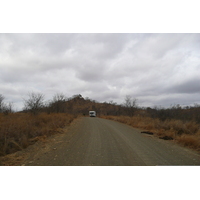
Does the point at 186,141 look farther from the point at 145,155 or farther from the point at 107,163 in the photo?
the point at 107,163

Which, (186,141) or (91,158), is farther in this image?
(186,141)

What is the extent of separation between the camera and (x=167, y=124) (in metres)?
11.9

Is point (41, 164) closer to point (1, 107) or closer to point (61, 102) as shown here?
Answer: point (1, 107)

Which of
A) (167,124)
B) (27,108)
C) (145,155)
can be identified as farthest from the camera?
(27,108)

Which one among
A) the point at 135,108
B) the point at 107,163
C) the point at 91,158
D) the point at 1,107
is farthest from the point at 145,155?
the point at 135,108

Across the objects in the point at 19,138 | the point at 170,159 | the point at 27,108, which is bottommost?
the point at 170,159

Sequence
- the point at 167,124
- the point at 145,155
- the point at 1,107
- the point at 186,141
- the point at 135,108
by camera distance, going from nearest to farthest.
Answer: the point at 145,155 → the point at 186,141 → the point at 167,124 → the point at 1,107 → the point at 135,108

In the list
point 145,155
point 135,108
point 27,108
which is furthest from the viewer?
point 135,108

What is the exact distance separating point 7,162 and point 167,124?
11.6 m

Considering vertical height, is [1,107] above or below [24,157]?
above

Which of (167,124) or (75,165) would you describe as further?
(167,124)

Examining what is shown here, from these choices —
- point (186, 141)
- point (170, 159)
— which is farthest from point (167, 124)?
point (170, 159)

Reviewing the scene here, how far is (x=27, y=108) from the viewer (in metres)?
19.1

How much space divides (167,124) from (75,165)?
10.1m
